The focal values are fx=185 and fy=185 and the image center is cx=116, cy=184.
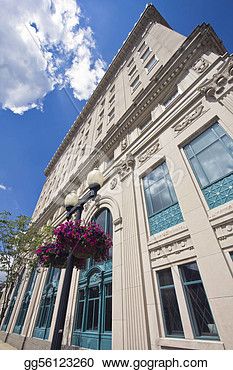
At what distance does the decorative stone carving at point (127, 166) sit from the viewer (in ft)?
33.0

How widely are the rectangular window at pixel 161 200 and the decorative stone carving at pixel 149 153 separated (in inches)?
32.7

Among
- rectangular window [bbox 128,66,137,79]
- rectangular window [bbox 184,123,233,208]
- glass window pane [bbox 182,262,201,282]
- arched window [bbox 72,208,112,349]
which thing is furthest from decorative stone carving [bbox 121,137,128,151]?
rectangular window [bbox 128,66,137,79]

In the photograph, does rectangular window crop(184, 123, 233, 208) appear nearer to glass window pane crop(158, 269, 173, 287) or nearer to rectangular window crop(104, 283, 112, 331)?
glass window pane crop(158, 269, 173, 287)

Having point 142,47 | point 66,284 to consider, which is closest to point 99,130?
point 142,47

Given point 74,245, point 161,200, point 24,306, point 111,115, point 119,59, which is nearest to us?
point 74,245

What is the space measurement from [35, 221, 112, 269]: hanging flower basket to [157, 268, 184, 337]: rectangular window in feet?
8.66

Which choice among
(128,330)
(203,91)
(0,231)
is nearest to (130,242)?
(128,330)

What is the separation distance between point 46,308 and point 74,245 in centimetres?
1145

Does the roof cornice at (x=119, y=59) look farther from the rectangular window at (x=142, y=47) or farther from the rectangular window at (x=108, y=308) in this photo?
the rectangular window at (x=108, y=308)

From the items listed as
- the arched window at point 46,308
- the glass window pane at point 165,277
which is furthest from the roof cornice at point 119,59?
the glass window pane at point 165,277

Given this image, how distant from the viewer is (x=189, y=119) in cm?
764

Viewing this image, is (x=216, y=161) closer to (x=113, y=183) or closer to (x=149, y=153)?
(x=149, y=153)

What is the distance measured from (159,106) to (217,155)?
532 cm
